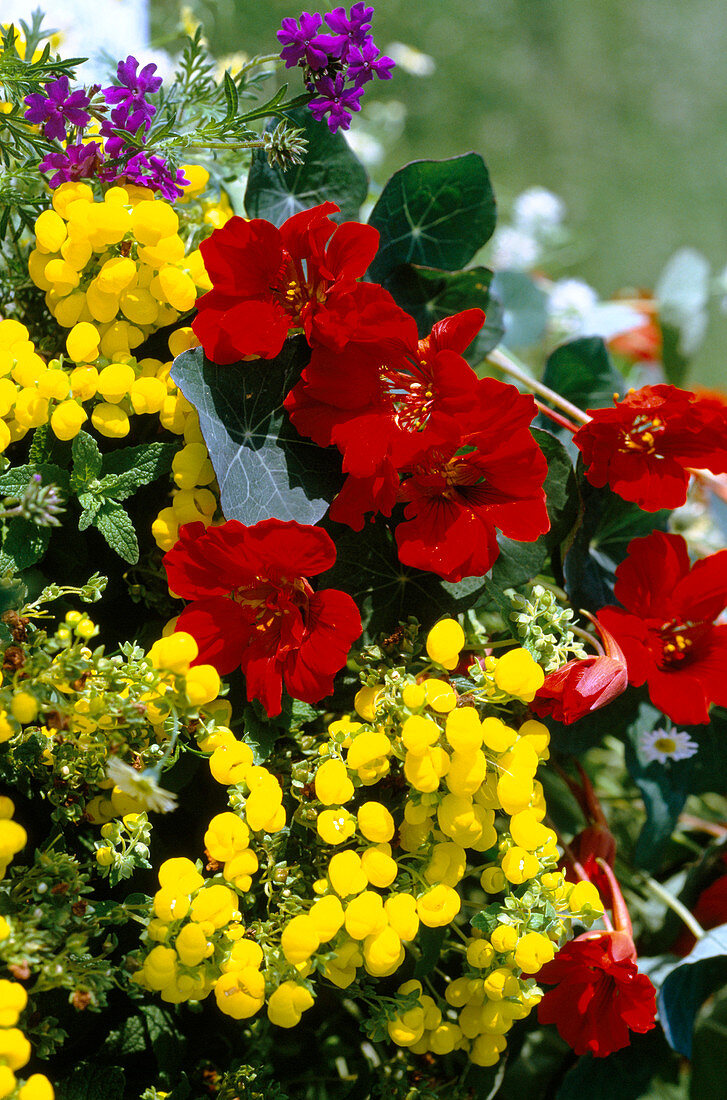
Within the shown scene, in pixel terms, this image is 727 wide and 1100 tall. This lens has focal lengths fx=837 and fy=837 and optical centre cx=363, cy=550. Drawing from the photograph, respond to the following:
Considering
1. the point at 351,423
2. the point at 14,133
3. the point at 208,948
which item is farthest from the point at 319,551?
the point at 14,133

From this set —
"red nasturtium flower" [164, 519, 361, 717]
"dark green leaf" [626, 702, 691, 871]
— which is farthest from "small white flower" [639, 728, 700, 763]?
"red nasturtium flower" [164, 519, 361, 717]

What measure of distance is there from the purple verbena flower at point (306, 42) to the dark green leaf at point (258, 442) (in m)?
0.18

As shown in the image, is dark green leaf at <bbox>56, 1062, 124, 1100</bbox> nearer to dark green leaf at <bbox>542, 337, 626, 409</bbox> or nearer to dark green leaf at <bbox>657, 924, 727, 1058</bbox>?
dark green leaf at <bbox>657, 924, 727, 1058</bbox>

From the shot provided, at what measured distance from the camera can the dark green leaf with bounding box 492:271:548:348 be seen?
3.55 ft

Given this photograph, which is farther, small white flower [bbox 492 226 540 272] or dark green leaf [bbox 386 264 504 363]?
small white flower [bbox 492 226 540 272]

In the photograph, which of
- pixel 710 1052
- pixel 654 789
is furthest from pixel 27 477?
pixel 710 1052

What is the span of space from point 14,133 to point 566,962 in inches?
26.5

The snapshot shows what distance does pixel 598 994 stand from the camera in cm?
57

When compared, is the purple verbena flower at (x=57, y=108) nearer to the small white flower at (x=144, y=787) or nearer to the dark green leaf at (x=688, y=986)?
the small white flower at (x=144, y=787)

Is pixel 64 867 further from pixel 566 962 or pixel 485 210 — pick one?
pixel 485 210

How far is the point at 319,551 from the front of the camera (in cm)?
51

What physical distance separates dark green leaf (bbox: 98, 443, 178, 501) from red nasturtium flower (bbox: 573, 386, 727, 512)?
295 mm

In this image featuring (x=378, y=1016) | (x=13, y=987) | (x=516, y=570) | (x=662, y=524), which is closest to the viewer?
(x=13, y=987)

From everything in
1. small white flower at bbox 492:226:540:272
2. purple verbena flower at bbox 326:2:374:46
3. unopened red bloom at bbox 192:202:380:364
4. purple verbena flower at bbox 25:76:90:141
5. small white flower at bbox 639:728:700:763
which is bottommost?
small white flower at bbox 639:728:700:763
